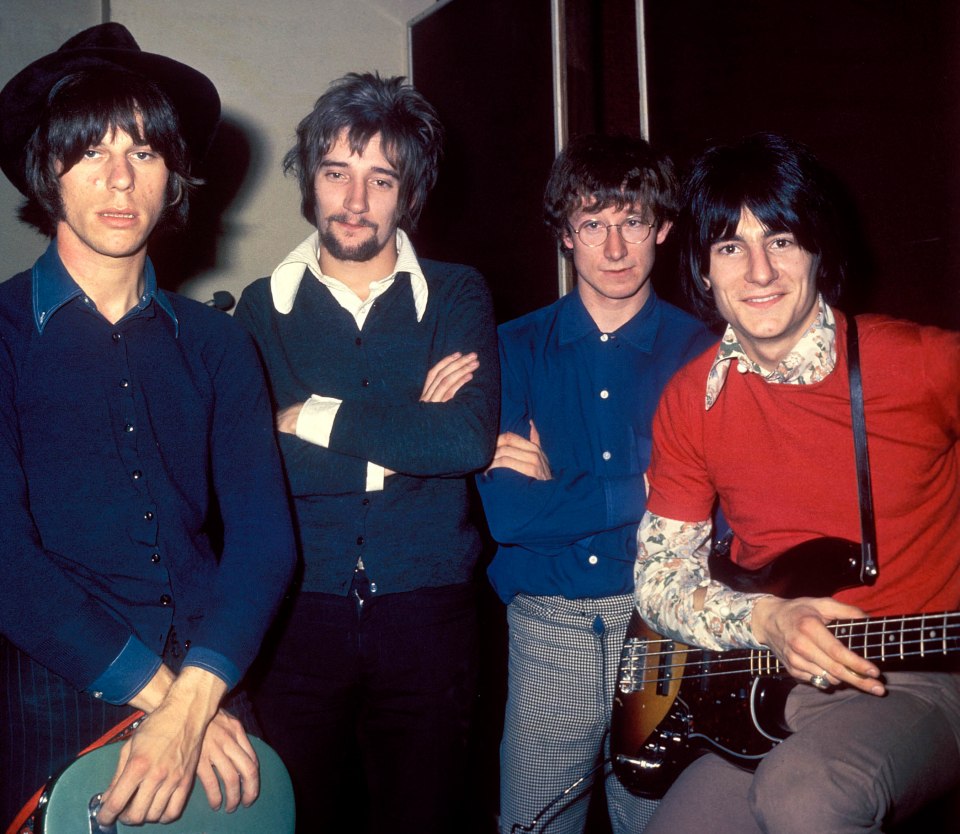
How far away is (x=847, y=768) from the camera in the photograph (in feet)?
4.47

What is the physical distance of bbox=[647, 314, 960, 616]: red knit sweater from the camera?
1.59 metres

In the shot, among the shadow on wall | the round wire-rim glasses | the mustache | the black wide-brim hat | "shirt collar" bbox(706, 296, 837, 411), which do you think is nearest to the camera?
the black wide-brim hat

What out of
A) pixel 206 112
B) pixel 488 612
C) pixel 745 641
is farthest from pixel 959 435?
pixel 488 612

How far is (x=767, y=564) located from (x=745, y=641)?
18cm

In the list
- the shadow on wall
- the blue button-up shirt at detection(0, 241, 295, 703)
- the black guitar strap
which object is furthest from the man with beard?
the shadow on wall

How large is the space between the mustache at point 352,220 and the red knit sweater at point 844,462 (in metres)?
0.88

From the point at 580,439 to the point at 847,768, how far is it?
974mm

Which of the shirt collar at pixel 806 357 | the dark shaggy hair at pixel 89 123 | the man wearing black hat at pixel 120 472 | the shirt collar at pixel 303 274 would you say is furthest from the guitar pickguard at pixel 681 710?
the dark shaggy hair at pixel 89 123

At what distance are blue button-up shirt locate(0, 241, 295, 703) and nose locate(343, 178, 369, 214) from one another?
0.59m

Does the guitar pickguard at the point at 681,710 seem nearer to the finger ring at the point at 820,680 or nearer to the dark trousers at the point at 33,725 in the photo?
the finger ring at the point at 820,680

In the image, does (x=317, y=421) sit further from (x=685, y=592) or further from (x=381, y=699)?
(x=685, y=592)

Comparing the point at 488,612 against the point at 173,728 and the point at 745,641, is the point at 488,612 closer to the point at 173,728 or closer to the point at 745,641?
the point at 745,641

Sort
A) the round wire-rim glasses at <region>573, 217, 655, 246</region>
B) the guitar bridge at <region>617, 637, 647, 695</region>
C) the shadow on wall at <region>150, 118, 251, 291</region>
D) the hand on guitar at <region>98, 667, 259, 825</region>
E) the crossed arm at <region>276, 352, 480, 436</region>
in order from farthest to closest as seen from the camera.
Answer: the shadow on wall at <region>150, 118, 251, 291</region> < the round wire-rim glasses at <region>573, 217, 655, 246</region> < the crossed arm at <region>276, 352, 480, 436</region> < the guitar bridge at <region>617, 637, 647, 695</region> < the hand on guitar at <region>98, 667, 259, 825</region>

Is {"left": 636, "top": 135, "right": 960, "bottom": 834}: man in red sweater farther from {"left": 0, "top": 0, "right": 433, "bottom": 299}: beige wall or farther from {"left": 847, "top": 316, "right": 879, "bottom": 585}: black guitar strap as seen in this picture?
{"left": 0, "top": 0, "right": 433, "bottom": 299}: beige wall
